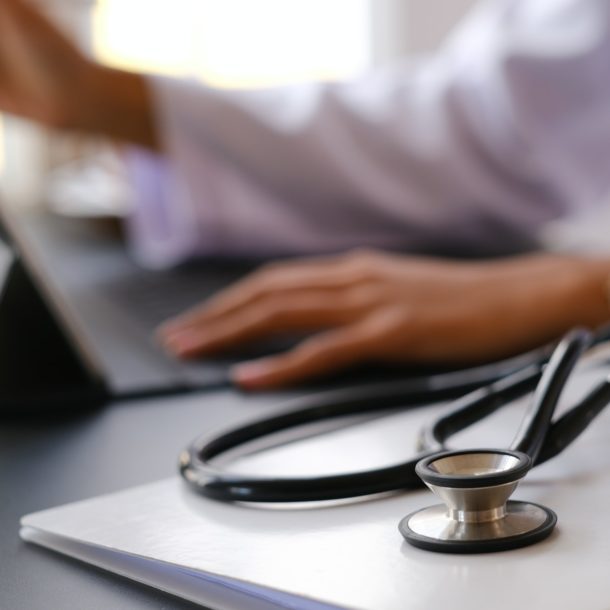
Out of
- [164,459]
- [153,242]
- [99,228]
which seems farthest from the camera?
[99,228]

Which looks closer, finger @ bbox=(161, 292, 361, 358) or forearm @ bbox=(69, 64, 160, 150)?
finger @ bbox=(161, 292, 361, 358)

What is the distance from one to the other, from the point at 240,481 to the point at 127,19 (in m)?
2.31

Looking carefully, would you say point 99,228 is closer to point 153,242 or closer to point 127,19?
point 153,242

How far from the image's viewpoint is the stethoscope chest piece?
0.51ft

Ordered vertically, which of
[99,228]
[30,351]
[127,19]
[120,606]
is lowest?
[120,606]

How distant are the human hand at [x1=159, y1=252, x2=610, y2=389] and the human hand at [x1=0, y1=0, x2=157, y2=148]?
339 mm

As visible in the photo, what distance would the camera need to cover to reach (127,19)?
2.34 meters

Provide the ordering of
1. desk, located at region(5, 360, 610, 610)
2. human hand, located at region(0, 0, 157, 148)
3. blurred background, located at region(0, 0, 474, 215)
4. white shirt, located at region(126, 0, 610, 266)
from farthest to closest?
1. blurred background, located at region(0, 0, 474, 215)
2. human hand, located at region(0, 0, 157, 148)
3. white shirt, located at region(126, 0, 610, 266)
4. desk, located at region(5, 360, 610, 610)

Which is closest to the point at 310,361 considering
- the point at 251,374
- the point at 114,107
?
the point at 251,374

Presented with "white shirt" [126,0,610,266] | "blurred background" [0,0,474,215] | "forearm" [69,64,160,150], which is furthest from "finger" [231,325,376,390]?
"blurred background" [0,0,474,215]

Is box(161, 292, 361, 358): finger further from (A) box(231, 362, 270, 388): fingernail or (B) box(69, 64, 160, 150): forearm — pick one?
(B) box(69, 64, 160, 150): forearm

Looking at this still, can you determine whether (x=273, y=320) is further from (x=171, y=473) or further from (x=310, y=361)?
(x=171, y=473)

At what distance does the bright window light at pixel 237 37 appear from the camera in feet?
6.38

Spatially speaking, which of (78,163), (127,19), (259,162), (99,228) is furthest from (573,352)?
(127,19)
